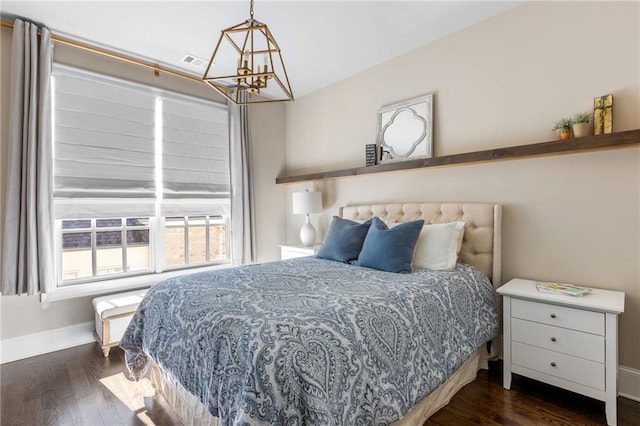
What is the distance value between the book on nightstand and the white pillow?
55 centimetres

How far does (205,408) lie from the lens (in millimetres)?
1504

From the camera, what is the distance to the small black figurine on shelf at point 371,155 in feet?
11.0

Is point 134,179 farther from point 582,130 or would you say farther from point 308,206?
point 582,130

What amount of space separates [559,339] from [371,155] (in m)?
2.19

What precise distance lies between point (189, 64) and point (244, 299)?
2867 mm

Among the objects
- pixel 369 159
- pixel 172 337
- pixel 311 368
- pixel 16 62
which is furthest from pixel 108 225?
pixel 311 368

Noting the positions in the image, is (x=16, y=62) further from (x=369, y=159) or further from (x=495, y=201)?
(x=495, y=201)

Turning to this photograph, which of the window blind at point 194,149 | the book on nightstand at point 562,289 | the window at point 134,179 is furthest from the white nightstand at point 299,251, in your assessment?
the book on nightstand at point 562,289

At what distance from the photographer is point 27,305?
2721 mm

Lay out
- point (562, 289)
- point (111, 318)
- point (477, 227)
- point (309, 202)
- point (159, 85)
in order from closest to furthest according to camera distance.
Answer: point (562, 289), point (477, 227), point (111, 318), point (159, 85), point (309, 202)

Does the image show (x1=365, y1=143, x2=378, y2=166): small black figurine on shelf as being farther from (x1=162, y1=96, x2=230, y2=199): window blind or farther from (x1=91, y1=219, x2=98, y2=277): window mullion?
(x1=91, y1=219, x2=98, y2=277): window mullion

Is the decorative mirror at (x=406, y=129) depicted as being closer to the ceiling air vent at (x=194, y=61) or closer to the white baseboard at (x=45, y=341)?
the ceiling air vent at (x=194, y=61)

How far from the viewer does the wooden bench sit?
2656mm

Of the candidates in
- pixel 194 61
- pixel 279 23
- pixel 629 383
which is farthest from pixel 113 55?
pixel 629 383
